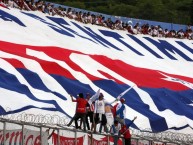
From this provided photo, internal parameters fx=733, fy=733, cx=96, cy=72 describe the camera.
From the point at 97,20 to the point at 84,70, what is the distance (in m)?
12.5

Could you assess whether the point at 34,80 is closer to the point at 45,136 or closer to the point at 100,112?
the point at 100,112

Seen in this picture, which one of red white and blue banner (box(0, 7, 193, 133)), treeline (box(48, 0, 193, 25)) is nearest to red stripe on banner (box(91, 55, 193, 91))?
red white and blue banner (box(0, 7, 193, 133))

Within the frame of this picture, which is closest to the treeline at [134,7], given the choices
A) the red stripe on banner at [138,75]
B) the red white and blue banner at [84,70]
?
the red white and blue banner at [84,70]

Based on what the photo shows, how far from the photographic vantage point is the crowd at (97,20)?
1632 inches

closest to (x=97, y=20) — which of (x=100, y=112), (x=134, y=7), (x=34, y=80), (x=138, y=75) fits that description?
(x=138, y=75)

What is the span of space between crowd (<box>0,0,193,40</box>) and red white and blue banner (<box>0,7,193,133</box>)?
65 centimetres

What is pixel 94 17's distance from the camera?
4603 cm

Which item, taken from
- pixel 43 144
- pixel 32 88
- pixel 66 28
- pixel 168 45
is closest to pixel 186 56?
pixel 168 45

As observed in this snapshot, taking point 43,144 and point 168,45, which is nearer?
point 43,144

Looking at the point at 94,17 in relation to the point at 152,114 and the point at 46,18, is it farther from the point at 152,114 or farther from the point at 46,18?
the point at 152,114

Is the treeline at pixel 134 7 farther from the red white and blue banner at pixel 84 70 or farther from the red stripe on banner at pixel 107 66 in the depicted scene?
the red stripe on banner at pixel 107 66

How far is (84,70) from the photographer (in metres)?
34.1

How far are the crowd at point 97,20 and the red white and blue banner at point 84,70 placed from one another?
649 mm

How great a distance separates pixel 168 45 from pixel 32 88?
72.9 feet
